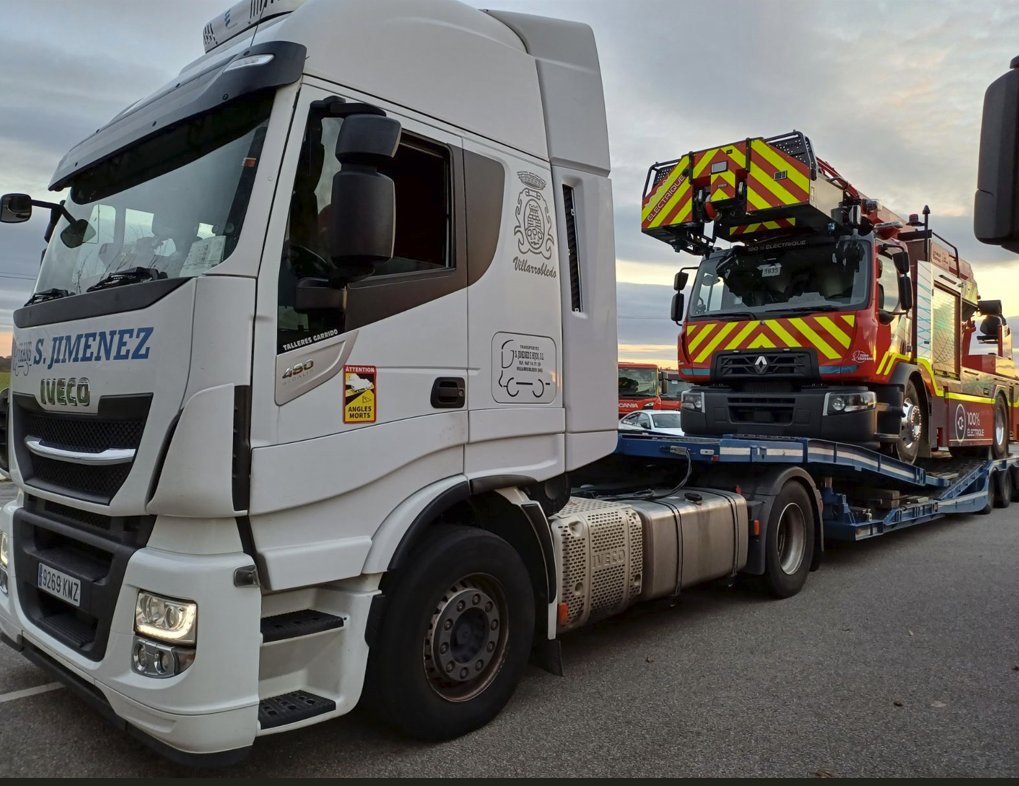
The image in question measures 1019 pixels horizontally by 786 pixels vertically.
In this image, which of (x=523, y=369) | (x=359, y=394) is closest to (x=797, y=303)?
(x=523, y=369)

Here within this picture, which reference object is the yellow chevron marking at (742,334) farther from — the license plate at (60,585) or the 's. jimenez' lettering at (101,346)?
the license plate at (60,585)

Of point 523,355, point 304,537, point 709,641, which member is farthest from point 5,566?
Answer: point 709,641

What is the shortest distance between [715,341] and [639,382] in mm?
16027

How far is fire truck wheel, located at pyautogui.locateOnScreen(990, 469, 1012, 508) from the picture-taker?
1175 centimetres

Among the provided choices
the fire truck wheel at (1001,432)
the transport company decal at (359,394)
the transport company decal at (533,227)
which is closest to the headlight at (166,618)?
the transport company decal at (359,394)

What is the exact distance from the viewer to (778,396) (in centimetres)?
789

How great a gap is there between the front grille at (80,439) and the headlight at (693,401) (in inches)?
251

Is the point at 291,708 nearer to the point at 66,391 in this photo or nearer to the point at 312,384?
the point at 312,384

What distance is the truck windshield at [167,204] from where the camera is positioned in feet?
10.0

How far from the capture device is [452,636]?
3660 mm

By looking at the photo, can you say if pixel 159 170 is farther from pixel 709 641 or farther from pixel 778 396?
pixel 778 396

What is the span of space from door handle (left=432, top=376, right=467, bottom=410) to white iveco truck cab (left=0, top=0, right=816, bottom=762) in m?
0.01

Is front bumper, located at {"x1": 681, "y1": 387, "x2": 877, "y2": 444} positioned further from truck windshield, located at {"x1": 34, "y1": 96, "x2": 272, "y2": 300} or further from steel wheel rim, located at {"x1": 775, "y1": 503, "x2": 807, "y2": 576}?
truck windshield, located at {"x1": 34, "y1": 96, "x2": 272, "y2": 300}

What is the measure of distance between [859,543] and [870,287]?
3.14 m
